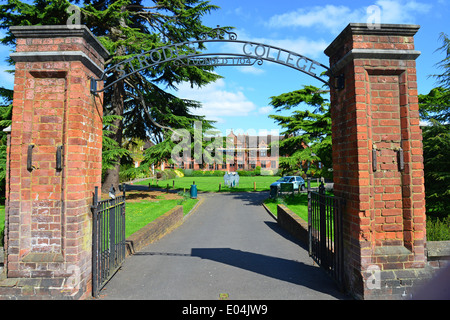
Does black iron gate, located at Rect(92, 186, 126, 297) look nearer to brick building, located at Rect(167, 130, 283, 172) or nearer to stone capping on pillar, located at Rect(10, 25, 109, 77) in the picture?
stone capping on pillar, located at Rect(10, 25, 109, 77)

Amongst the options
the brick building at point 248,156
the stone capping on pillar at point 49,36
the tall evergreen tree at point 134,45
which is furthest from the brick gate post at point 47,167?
the brick building at point 248,156

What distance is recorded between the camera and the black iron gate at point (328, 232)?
14.1 ft

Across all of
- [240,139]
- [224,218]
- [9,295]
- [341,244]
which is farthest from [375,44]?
[240,139]

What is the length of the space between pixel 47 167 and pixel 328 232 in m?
4.48

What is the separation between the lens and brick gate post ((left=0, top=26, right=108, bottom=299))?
Answer: 3.76 meters

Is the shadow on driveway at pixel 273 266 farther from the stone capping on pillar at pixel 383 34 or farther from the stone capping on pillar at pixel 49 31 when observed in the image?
the stone capping on pillar at pixel 49 31

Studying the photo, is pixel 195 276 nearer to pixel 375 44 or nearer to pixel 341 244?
pixel 341 244

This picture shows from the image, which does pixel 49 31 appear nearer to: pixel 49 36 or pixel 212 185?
pixel 49 36

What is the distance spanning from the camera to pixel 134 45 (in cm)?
1430

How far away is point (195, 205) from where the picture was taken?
16766 millimetres

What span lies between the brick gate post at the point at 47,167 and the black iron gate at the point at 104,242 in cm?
20

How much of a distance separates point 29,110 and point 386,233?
5493mm

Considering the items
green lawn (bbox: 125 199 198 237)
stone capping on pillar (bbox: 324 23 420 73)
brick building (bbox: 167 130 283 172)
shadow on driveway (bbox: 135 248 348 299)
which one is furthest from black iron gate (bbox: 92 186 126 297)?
brick building (bbox: 167 130 283 172)

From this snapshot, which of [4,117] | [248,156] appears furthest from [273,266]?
[248,156]
